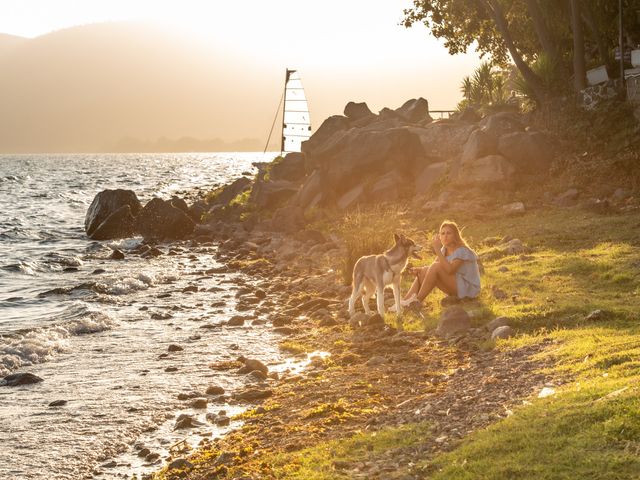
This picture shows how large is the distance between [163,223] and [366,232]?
1878 centimetres

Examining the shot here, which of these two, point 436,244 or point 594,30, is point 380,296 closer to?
point 436,244

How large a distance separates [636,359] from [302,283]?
14.4 m

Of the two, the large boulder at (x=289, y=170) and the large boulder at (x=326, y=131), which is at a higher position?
the large boulder at (x=326, y=131)

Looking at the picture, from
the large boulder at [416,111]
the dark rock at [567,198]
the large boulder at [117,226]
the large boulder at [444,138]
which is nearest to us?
the dark rock at [567,198]

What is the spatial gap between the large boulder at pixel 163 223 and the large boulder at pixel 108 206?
6.50 ft

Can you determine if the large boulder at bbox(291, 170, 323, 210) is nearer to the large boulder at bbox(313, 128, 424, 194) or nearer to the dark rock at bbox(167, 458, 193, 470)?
the large boulder at bbox(313, 128, 424, 194)

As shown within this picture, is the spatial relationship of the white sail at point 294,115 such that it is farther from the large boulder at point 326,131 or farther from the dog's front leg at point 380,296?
the dog's front leg at point 380,296

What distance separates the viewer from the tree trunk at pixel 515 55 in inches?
1506

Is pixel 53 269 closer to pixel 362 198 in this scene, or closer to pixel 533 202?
pixel 362 198

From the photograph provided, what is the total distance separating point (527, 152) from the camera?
3177 centimetres

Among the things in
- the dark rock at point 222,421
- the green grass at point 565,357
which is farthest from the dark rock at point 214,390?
the green grass at point 565,357

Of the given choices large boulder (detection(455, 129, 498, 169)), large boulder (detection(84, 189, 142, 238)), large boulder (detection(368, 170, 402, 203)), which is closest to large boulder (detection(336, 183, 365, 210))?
large boulder (detection(368, 170, 402, 203))

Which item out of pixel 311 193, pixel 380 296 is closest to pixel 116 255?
pixel 311 193

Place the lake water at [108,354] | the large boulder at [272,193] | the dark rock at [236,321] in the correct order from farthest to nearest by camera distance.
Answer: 1. the large boulder at [272,193]
2. the dark rock at [236,321]
3. the lake water at [108,354]
